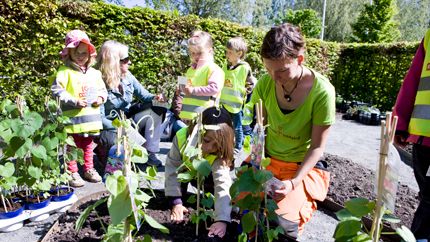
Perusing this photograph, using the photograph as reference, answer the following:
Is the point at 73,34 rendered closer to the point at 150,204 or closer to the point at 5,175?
the point at 5,175

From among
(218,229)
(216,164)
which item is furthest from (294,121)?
(218,229)

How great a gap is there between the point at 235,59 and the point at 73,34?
6.39 feet

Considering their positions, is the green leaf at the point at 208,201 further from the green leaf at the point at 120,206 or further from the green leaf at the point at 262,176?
the green leaf at the point at 120,206

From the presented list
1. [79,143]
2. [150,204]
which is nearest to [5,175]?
[150,204]

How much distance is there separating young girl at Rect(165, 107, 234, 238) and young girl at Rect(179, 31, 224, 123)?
1.31 m

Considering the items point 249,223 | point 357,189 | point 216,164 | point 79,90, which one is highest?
point 79,90

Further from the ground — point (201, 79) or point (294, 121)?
point (201, 79)

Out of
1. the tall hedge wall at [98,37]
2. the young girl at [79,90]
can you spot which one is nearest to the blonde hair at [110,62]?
the young girl at [79,90]

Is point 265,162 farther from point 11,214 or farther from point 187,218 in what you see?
point 11,214

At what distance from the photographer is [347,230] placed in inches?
41.8

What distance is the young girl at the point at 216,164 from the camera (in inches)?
77.5

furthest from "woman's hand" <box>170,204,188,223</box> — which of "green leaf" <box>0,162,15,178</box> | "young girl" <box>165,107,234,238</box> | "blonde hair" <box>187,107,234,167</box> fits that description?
"green leaf" <box>0,162,15,178</box>

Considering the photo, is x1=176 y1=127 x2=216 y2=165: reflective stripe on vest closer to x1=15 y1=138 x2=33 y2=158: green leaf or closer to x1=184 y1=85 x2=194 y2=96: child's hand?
x1=15 y1=138 x2=33 y2=158: green leaf

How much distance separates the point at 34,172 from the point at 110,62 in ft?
4.94
